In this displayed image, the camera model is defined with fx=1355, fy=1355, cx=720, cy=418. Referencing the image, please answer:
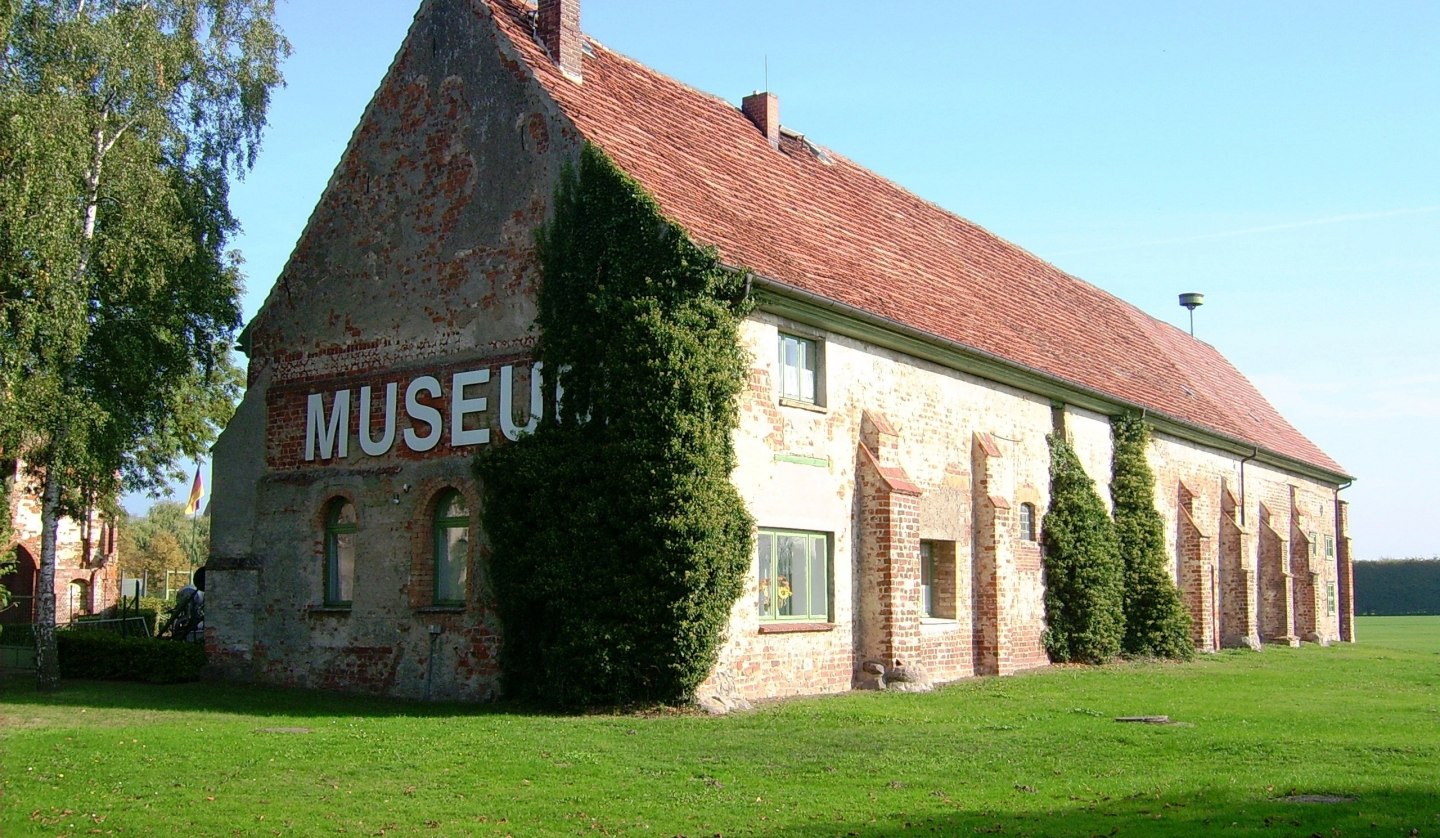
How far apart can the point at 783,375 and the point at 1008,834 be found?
10347 millimetres

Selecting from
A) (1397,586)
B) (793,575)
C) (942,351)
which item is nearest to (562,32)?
(942,351)

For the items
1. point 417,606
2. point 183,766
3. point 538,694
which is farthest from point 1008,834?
point 417,606

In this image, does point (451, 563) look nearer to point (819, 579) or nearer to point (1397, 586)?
point (819, 579)

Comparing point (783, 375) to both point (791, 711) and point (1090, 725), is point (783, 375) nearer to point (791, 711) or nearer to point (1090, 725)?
point (791, 711)

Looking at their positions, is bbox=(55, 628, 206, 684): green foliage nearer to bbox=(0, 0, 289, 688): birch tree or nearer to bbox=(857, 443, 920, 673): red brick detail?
bbox=(0, 0, 289, 688): birch tree

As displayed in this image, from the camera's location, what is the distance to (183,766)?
39.7ft

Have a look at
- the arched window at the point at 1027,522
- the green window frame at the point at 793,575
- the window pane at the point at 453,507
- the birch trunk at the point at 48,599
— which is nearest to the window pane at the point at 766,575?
the green window frame at the point at 793,575

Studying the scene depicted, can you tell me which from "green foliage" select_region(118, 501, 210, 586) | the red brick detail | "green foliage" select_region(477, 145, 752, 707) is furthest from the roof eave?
"green foliage" select_region(118, 501, 210, 586)

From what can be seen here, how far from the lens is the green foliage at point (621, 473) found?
16.6 m

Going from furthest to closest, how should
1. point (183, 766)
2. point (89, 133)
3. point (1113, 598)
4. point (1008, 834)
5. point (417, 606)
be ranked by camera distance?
point (1113, 598)
point (89, 133)
point (417, 606)
point (183, 766)
point (1008, 834)

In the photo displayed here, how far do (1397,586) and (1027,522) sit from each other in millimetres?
59430

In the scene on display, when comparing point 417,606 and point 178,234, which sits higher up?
point 178,234

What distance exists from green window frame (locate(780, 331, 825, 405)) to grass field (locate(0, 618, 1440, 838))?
430 cm

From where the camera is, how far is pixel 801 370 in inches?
760
